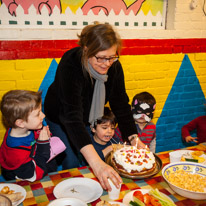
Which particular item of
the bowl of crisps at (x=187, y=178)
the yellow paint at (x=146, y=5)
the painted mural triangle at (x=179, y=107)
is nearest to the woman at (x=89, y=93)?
the bowl of crisps at (x=187, y=178)

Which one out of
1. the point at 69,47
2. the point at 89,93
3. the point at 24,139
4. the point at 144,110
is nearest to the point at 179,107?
the point at 144,110

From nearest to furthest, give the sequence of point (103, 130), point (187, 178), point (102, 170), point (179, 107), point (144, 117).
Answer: point (102, 170)
point (187, 178)
point (103, 130)
point (144, 117)
point (179, 107)

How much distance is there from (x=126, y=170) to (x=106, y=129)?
738mm

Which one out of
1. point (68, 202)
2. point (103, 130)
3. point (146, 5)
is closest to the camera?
point (68, 202)

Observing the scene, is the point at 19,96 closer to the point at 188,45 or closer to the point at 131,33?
the point at 131,33

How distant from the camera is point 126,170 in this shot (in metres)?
1.57

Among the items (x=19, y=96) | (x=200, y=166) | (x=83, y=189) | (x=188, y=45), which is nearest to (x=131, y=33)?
(x=188, y=45)

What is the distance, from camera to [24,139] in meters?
1.75

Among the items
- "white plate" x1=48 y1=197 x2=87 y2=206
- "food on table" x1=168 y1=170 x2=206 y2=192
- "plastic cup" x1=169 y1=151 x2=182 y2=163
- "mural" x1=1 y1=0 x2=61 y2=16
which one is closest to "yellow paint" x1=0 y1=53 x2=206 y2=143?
"mural" x1=1 y1=0 x2=61 y2=16

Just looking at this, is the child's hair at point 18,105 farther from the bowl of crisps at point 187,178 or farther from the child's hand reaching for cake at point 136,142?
the bowl of crisps at point 187,178

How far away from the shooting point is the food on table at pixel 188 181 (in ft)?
4.59

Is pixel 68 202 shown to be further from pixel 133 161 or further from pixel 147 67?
pixel 147 67

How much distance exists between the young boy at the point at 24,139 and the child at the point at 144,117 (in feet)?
2.91

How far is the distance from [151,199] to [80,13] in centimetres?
205
